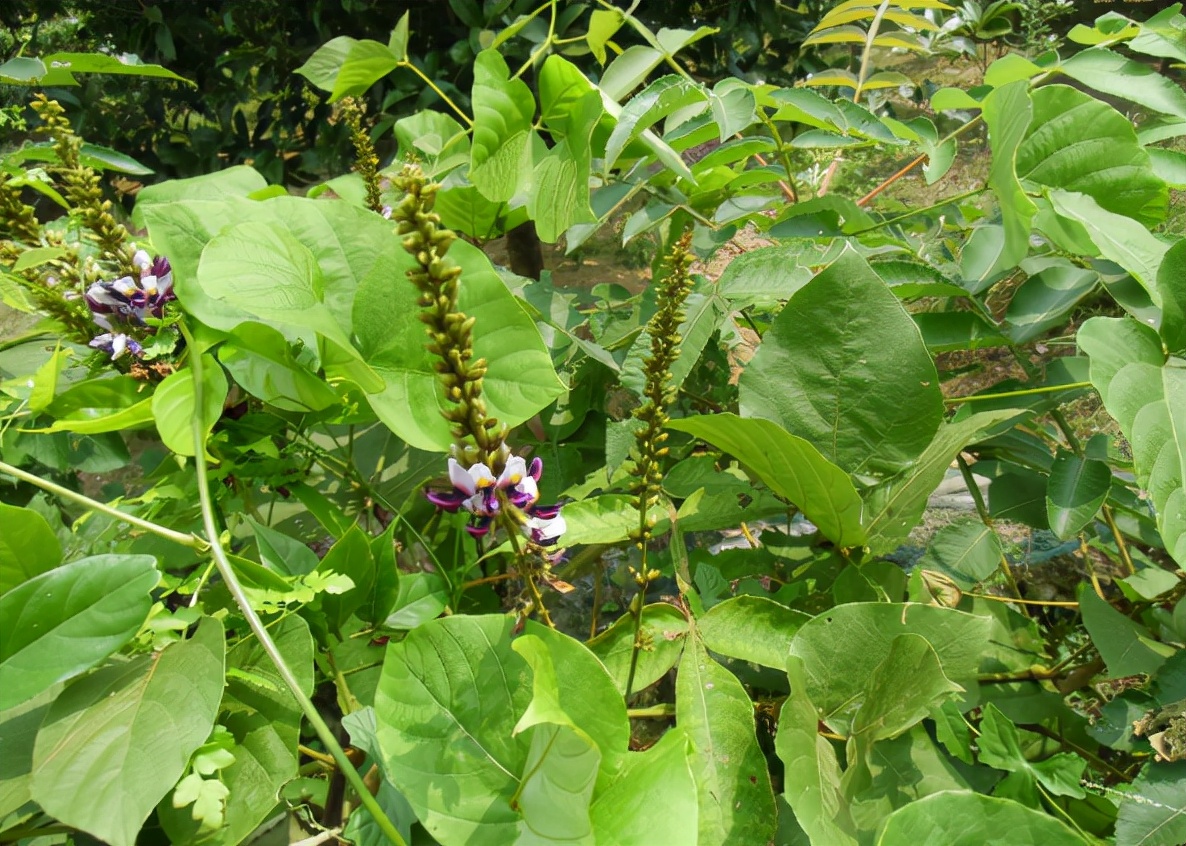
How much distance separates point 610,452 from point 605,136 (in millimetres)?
264

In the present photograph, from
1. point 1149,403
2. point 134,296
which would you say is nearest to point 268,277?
point 134,296

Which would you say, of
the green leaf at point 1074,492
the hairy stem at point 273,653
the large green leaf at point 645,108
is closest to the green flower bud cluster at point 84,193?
the hairy stem at point 273,653

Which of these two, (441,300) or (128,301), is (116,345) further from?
(441,300)

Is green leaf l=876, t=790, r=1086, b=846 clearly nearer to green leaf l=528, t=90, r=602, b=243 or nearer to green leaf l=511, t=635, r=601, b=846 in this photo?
green leaf l=511, t=635, r=601, b=846

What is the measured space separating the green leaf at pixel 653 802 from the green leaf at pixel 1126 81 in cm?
59

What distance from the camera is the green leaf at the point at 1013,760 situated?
52cm

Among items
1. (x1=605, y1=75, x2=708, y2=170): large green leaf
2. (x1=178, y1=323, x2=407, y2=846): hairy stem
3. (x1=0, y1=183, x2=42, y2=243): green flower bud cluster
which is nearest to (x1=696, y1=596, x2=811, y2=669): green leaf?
(x1=178, y1=323, x2=407, y2=846): hairy stem

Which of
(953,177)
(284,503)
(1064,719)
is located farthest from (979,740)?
(953,177)

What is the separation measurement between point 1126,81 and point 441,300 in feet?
1.99

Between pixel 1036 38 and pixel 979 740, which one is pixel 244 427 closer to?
pixel 979 740

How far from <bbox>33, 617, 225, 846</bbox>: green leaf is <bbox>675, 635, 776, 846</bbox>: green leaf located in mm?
256

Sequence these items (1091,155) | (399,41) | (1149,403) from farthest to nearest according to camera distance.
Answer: (399,41)
(1091,155)
(1149,403)

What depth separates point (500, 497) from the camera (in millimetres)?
382

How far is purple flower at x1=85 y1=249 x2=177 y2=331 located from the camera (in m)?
0.54
